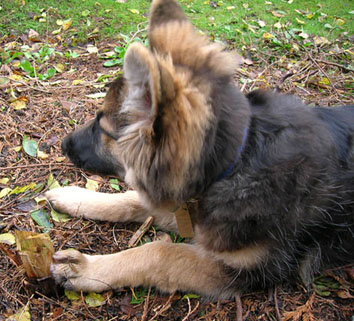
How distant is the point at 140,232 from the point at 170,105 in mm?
1422

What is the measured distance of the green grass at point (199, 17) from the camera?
5293 mm

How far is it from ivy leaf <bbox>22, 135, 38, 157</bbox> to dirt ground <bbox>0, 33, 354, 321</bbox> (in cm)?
5

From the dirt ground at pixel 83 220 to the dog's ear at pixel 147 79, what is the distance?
1351 millimetres

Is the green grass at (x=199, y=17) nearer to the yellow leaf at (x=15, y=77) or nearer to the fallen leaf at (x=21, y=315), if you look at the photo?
the yellow leaf at (x=15, y=77)

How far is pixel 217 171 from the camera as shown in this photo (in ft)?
6.41

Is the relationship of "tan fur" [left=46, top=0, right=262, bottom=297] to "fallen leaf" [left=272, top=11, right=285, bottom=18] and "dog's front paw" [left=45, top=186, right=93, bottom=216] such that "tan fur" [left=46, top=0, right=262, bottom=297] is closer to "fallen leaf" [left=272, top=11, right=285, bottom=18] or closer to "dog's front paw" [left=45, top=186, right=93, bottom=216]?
"dog's front paw" [left=45, top=186, right=93, bottom=216]

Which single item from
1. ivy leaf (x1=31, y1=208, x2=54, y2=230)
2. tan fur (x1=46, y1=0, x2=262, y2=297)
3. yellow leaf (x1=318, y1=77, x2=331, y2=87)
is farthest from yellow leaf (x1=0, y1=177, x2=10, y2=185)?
yellow leaf (x1=318, y1=77, x2=331, y2=87)

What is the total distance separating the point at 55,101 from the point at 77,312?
2.51m

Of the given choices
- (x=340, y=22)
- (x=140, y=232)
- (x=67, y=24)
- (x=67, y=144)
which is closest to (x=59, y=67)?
(x=67, y=24)

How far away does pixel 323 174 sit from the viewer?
2102 millimetres

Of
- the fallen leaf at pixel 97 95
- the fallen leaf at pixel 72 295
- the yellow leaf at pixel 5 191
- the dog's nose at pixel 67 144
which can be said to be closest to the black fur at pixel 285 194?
the fallen leaf at pixel 72 295

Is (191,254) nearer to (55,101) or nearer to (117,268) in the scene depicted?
(117,268)

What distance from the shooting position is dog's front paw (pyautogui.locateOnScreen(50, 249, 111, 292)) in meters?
2.29

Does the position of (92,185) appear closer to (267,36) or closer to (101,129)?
(101,129)
